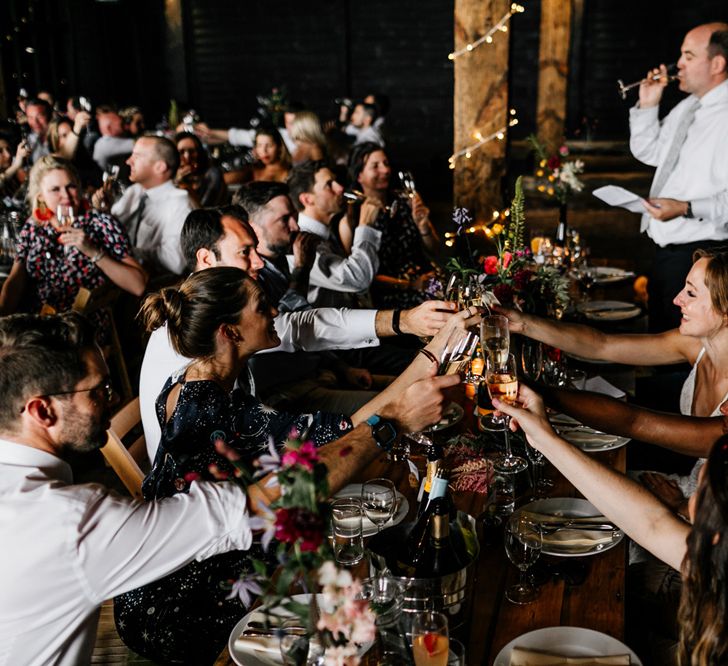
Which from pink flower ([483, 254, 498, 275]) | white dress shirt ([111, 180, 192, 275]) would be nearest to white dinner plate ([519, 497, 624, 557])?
pink flower ([483, 254, 498, 275])

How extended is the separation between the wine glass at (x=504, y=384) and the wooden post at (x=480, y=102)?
2.52m

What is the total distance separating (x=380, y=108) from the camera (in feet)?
26.0

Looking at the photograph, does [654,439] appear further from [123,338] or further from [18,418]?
[123,338]

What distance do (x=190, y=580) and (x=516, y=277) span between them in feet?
4.61

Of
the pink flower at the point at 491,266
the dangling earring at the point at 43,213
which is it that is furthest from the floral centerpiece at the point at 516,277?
the dangling earring at the point at 43,213

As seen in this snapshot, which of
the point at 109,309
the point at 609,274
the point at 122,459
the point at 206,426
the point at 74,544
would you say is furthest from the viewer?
the point at 609,274

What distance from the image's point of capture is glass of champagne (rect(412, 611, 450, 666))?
47.8 inches

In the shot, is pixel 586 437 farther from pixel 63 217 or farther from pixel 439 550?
pixel 63 217

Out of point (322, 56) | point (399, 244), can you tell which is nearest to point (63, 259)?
point (399, 244)

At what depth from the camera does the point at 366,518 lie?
1761 millimetres

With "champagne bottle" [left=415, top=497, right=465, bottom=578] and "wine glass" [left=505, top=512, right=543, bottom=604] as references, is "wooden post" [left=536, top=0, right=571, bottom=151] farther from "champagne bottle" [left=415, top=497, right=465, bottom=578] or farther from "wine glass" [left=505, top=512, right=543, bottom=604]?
"champagne bottle" [left=415, top=497, right=465, bottom=578]

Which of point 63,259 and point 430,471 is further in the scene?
point 63,259

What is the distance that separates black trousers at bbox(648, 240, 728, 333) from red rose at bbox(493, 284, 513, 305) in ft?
5.57

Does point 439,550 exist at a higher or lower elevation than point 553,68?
lower
